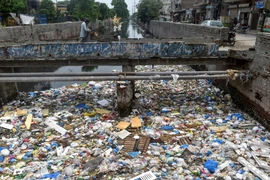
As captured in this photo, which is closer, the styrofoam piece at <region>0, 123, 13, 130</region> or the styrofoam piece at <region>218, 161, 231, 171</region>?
the styrofoam piece at <region>218, 161, 231, 171</region>

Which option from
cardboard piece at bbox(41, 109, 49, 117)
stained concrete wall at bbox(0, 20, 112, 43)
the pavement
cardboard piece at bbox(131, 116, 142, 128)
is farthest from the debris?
the pavement

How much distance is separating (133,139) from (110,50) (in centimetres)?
330

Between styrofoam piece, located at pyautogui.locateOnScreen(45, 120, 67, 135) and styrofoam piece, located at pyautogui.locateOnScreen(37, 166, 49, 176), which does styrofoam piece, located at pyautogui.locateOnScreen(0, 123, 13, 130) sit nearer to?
styrofoam piece, located at pyautogui.locateOnScreen(45, 120, 67, 135)

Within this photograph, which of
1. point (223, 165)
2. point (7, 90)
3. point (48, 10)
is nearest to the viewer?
point (223, 165)

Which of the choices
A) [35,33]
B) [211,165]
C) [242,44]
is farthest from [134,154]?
[35,33]

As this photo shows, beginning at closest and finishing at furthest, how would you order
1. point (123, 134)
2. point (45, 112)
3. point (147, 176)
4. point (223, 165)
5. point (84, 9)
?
1. point (147, 176)
2. point (223, 165)
3. point (123, 134)
4. point (45, 112)
5. point (84, 9)

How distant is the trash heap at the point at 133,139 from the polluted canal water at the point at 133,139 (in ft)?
0.07

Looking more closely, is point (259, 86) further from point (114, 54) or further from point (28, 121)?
point (28, 121)

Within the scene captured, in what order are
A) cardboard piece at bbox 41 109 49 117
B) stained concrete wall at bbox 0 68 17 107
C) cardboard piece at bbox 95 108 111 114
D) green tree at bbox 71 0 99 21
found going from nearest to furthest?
cardboard piece at bbox 41 109 49 117, cardboard piece at bbox 95 108 111 114, stained concrete wall at bbox 0 68 17 107, green tree at bbox 71 0 99 21

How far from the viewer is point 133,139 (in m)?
5.93

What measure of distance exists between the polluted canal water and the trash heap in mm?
22

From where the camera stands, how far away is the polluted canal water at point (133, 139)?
15.6ft

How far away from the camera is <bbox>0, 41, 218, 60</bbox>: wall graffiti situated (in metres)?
7.53

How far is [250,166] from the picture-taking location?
15.8 feet
